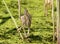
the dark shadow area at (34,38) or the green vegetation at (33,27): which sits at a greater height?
the green vegetation at (33,27)

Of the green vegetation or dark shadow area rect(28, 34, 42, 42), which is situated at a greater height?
the green vegetation

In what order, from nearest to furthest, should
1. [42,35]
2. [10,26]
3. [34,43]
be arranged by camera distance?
[34,43], [42,35], [10,26]

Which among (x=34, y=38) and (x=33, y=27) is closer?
(x=34, y=38)

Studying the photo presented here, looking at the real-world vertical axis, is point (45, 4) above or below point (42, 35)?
above

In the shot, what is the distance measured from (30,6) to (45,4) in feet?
1.48

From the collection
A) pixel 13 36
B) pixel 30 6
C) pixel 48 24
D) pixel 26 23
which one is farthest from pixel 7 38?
pixel 30 6

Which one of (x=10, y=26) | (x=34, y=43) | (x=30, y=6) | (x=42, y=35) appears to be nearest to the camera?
(x=34, y=43)

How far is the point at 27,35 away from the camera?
221 cm

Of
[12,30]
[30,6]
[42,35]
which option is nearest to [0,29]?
[12,30]

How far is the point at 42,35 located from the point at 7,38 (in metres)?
0.33

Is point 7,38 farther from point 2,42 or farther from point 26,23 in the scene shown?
point 26,23

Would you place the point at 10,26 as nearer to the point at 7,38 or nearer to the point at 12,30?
the point at 12,30

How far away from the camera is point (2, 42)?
2.12 metres

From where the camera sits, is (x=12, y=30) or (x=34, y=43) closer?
(x=34, y=43)
